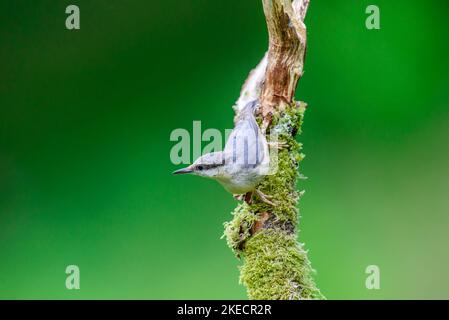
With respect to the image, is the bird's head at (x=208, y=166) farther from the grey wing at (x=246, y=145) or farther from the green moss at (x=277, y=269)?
the green moss at (x=277, y=269)

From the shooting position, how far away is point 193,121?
4406mm

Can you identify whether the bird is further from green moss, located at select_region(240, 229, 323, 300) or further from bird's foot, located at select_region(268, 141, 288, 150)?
green moss, located at select_region(240, 229, 323, 300)

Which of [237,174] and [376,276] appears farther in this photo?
[376,276]

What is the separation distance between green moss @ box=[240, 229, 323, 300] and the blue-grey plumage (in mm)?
257

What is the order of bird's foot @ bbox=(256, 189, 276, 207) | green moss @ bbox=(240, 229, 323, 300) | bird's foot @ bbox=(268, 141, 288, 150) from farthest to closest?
1. bird's foot @ bbox=(268, 141, 288, 150)
2. bird's foot @ bbox=(256, 189, 276, 207)
3. green moss @ bbox=(240, 229, 323, 300)

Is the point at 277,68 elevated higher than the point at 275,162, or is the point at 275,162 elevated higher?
the point at 277,68

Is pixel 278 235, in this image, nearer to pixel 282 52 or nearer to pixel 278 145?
pixel 278 145

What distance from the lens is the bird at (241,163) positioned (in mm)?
2559

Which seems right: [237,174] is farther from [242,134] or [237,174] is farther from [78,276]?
[78,276]

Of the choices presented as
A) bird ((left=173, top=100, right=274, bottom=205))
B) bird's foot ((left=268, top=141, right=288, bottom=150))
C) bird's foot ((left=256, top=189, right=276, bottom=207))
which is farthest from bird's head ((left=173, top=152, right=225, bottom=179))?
bird's foot ((left=268, top=141, right=288, bottom=150))

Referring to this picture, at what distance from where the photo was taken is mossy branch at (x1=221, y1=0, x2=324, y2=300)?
8.38ft

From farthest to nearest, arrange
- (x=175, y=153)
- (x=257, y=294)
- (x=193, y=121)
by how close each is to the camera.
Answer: (x=193, y=121), (x=175, y=153), (x=257, y=294)

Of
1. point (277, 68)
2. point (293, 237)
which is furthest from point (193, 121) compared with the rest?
point (293, 237)

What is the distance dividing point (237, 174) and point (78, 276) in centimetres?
195
